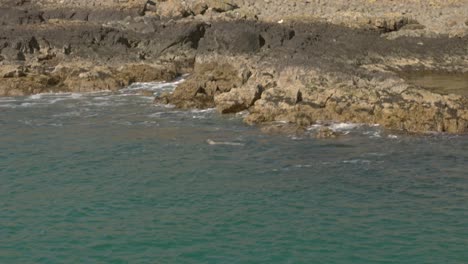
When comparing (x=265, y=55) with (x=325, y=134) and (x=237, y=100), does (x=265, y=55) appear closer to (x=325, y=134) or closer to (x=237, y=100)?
(x=237, y=100)

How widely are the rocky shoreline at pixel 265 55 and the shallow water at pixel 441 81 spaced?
943 millimetres

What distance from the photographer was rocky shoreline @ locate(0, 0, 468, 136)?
3331 centimetres

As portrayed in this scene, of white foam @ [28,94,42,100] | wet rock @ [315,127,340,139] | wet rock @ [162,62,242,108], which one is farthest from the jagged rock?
white foam @ [28,94,42,100]

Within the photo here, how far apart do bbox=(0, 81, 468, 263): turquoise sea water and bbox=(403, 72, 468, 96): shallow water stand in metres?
10.2

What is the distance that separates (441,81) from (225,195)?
948 inches

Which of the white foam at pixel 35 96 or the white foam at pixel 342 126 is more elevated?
the white foam at pixel 35 96

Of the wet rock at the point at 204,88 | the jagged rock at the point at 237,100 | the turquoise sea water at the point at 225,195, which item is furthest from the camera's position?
the wet rock at the point at 204,88

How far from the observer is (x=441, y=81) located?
A: 42.5m

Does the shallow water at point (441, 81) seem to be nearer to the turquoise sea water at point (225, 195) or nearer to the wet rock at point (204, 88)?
the turquoise sea water at point (225, 195)

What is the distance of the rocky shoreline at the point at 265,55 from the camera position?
33.3 metres

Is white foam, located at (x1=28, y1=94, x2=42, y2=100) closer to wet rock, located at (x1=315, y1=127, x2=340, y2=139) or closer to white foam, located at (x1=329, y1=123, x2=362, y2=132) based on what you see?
white foam, located at (x1=329, y1=123, x2=362, y2=132)

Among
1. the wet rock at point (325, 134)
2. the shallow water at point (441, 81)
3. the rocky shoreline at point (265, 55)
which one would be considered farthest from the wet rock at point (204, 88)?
the shallow water at point (441, 81)

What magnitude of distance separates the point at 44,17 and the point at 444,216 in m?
49.2

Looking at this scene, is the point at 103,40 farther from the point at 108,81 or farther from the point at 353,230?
the point at 353,230
